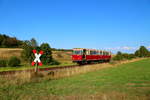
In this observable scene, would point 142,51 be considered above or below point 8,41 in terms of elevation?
below

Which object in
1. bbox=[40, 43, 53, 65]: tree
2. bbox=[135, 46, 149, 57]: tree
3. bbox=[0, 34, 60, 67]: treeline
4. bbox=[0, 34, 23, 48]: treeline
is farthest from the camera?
bbox=[135, 46, 149, 57]: tree

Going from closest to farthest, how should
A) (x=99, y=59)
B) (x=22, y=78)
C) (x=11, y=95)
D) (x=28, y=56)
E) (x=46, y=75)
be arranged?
(x=11, y=95)
(x=22, y=78)
(x=46, y=75)
(x=28, y=56)
(x=99, y=59)

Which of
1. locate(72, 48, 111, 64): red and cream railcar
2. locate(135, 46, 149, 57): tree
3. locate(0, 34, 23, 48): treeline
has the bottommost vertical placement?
locate(72, 48, 111, 64): red and cream railcar

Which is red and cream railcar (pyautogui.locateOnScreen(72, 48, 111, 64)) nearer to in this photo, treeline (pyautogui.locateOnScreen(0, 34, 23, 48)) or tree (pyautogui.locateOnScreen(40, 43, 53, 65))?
tree (pyautogui.locateOnScreen(40, 43, 53, 65))

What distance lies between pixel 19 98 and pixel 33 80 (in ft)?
15.1

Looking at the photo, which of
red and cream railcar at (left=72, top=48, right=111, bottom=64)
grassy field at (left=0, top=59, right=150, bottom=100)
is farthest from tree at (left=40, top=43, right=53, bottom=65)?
grassy field at (left=0, top=59, right=150, bottom=100)

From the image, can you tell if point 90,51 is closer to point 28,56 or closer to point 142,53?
point 28,56

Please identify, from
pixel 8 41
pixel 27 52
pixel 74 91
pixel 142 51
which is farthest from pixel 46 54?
pixel 142 51

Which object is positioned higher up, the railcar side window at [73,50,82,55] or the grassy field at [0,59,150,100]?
the railcar side window at [73,50,82,55]

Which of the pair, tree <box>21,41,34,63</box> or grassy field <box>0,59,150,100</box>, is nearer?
grassy field <box>0,59,150,100</box>

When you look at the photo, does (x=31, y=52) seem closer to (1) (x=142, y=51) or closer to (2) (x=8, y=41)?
(2) (x=8, y=41)

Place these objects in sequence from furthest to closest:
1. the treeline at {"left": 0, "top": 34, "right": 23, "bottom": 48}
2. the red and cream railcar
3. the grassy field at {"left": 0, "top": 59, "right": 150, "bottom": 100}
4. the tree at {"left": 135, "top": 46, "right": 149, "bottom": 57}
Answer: the tree at {"left": 135, "top": 46, "right": 149, "bottom": 57}, the treeline at {"left": 0, "top": 34, "right": 23, "bottom": 48}, the red and cream railcar, the grassy field at {"left": 0, "top": 59, "right": 150, "bottom": 100}

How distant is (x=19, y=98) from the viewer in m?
6.71

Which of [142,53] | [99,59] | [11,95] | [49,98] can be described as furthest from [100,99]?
[142,53]
